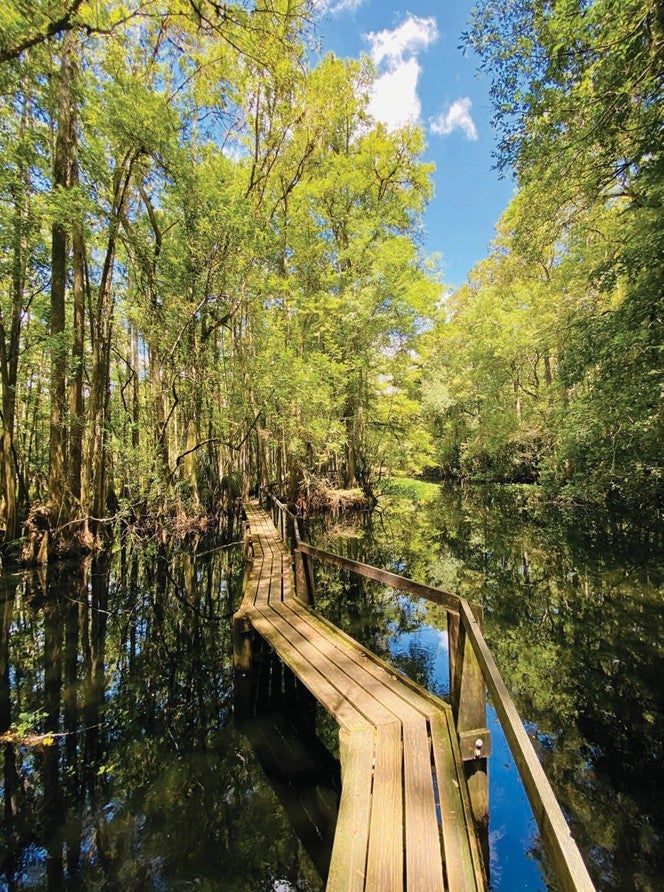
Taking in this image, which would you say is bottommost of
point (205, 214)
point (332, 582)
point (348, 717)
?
point (332, 582)

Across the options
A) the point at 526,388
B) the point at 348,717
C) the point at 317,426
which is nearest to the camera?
the point at 348,717

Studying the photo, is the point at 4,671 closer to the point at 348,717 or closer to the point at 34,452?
the point at 348,717

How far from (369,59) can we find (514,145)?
1581 centimetres

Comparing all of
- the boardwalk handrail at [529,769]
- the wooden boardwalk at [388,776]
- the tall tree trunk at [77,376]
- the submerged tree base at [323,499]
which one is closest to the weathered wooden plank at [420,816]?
the wooden boardwalk at [388,776]

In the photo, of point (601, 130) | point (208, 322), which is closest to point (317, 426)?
point (208, 322)

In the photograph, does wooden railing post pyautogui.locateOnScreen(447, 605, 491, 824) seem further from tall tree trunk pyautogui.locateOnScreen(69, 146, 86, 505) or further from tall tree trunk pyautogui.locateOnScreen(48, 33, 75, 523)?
tall tree trunk pyautogui.locateOnScreen(69, 146, 86, 505)

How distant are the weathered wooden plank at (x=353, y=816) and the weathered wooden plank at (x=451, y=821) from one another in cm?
A: 37

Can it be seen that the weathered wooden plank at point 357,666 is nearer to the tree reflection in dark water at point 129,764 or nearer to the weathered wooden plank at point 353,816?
the weathered wooden plank at point 353,816

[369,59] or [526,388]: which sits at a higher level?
[369,59]

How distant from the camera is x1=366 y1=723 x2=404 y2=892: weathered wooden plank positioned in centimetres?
168

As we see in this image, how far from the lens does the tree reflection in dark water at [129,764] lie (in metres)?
2.62

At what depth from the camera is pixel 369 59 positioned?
57.0 ft

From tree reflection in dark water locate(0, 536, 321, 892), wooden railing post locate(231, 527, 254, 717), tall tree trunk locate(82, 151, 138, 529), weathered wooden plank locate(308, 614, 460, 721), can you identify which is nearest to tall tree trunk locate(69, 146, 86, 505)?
tall tree trunk locate(82, 151, 138, 529)

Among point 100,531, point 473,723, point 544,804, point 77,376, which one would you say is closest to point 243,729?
point 473,723
